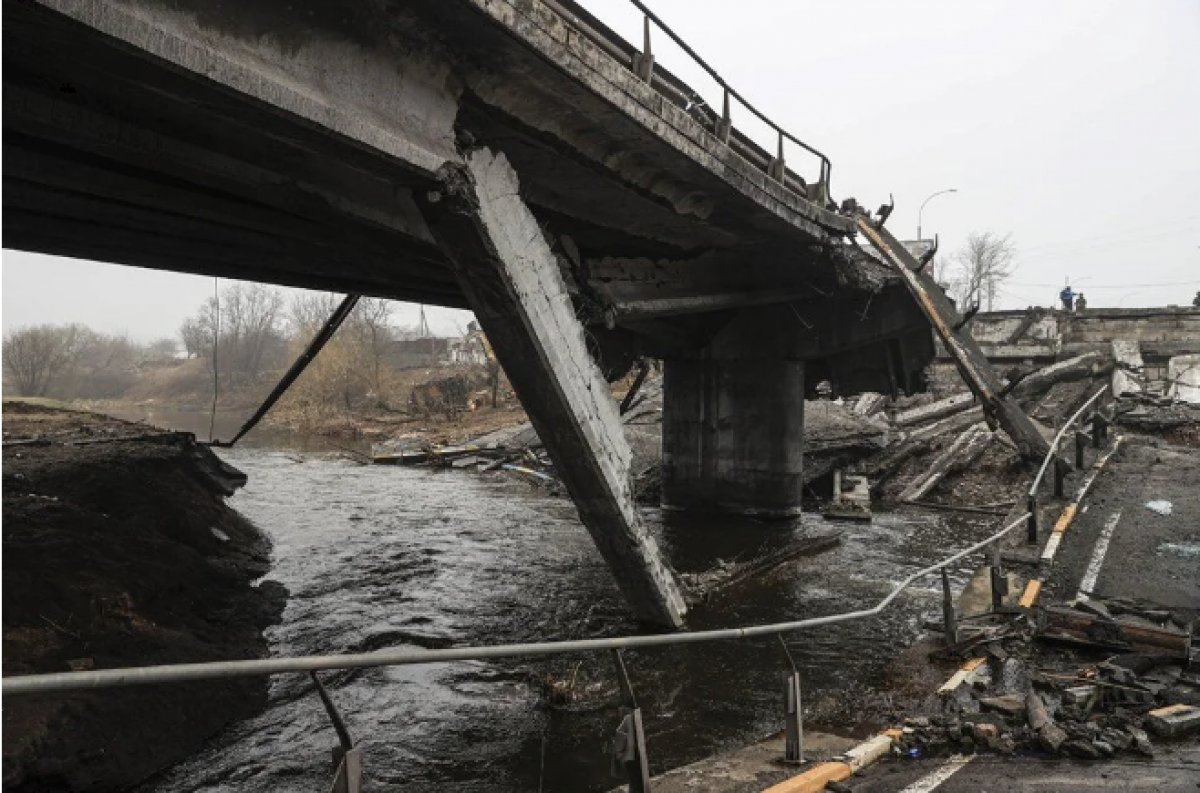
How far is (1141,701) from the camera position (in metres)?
5.37

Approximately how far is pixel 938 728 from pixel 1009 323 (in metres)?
32.3

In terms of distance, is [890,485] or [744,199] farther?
[890,485]

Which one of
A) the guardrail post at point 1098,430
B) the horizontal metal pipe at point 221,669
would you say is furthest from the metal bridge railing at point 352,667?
the guardrail post at point 1098,430

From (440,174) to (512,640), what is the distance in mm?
4900

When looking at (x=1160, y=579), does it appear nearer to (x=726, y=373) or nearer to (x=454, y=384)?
(x=726, y=373)

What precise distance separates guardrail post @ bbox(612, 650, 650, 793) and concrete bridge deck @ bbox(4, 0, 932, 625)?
A: 12.5ft

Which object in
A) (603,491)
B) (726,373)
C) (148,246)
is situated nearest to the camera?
(603,491)

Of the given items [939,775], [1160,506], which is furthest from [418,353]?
[939,775]

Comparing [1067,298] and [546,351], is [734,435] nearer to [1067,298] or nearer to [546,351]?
[546,351]

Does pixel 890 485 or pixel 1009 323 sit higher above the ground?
pixel 1009 323

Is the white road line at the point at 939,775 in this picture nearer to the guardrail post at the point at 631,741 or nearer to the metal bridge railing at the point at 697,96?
the guardrail post at the point at 631,741

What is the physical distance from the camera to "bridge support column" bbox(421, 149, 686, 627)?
20.5 ft

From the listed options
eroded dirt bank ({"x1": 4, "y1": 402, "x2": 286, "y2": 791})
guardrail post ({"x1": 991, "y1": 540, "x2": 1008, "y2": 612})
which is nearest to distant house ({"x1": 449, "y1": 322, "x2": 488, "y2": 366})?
eroded dirt bank ({"x1": 4, "y1": 402, "x2": 286, "y2": 791})

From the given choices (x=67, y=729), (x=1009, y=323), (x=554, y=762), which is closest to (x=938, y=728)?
(x=554, y=762)
